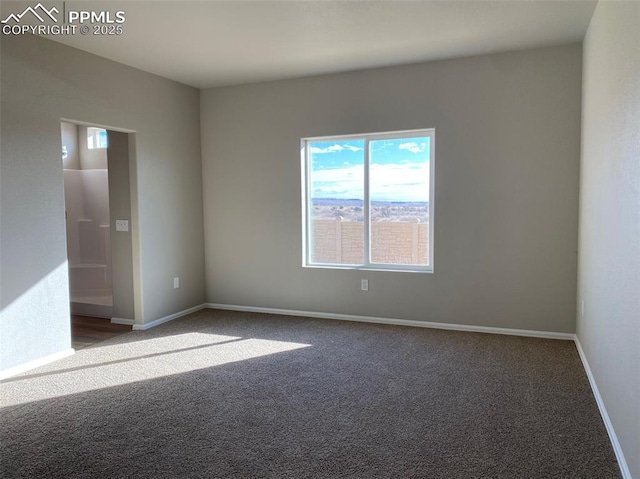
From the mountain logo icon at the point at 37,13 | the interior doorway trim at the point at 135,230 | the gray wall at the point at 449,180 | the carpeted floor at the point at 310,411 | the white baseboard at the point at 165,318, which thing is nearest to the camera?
the carpeted floor at the point at 310,411

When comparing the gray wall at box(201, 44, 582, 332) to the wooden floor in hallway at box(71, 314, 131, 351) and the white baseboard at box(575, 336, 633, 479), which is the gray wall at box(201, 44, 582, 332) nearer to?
the white baseboard at box(575, 336, 633, 479)

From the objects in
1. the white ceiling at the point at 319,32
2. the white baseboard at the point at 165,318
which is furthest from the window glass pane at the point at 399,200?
the white baseboard at the point at 165,318

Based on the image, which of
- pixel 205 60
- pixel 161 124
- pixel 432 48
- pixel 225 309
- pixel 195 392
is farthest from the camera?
pixel 225 309

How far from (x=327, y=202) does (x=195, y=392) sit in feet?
8.73

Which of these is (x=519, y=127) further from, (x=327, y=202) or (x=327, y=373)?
(x=327, y=373)

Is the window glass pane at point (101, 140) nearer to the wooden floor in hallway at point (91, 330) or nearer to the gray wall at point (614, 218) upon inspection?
the wooden floor in hallway at point (91, 330)

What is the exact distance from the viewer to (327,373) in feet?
11.3

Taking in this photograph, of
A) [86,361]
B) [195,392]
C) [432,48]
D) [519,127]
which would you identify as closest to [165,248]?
[86,361]

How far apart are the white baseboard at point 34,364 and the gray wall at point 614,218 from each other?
3991mm

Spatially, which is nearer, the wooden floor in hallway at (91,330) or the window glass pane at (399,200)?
the wooden floor in hallway at (91,330)

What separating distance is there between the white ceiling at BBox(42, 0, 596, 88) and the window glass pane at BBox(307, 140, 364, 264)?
0.90 meters

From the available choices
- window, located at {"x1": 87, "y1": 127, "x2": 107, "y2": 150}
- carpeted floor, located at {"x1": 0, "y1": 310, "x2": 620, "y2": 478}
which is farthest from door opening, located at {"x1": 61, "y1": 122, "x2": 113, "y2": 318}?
carpeted floor, located at {"x1": 0, "y1": 310, "x2": 620, "y2": 478}

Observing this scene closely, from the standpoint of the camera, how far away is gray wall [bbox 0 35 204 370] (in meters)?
3.42

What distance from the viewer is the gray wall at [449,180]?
13.5 feet
